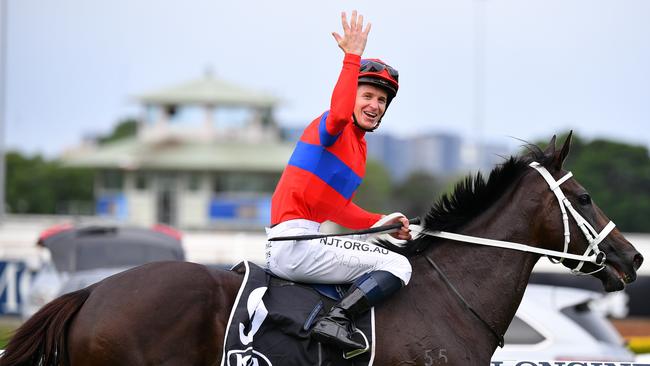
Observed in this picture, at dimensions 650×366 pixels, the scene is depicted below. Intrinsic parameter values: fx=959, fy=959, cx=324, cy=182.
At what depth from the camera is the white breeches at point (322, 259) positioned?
488cm

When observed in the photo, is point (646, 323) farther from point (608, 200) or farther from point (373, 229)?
point (373, 229)

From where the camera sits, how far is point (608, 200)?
65.6 feet

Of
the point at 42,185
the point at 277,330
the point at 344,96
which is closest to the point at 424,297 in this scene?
the point at 277,330

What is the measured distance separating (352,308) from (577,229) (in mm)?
1379

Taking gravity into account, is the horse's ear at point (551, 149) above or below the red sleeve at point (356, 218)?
above

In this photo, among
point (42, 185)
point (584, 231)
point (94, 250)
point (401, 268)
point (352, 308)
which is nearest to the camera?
point (352, 308)

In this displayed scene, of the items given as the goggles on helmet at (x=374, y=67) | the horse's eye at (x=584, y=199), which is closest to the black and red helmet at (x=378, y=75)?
the goggles on helmet at (x=374, y=67)

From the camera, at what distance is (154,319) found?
14.9ft

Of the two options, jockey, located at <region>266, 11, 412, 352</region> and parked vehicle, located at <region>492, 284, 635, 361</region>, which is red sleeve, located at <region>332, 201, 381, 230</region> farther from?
parked vehicle, located at <region>492, 284, 635, 361</region>

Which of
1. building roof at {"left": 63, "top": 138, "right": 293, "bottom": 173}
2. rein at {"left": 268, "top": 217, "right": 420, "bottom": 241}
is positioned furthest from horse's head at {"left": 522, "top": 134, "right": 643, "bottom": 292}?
building roof at {"left": 63, "top": 138, "right": 293, "bottom": 173}

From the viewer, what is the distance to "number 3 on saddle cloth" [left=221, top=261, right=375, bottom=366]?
4.66 metres

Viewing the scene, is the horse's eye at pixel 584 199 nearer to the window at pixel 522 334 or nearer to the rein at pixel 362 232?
the rein at pixel 362 232

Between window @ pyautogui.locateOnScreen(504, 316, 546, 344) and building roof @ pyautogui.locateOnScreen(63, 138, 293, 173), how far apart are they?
4281 cm

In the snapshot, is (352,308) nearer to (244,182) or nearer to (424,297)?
(424,297)
